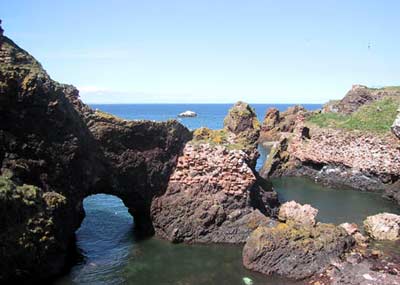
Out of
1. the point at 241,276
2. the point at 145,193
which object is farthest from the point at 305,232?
the point at 145,193

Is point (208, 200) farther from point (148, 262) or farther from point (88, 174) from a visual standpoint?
point (88, 174)

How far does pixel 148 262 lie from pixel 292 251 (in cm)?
870

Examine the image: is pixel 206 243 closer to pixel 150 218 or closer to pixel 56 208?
pixel 150 218

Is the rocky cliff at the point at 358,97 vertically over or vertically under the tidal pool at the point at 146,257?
over

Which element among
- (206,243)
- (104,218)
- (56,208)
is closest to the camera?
(56,208)

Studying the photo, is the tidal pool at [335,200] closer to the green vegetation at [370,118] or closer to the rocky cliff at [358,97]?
the green vegetation at [370,118]

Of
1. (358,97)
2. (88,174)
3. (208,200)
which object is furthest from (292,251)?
(358,97)

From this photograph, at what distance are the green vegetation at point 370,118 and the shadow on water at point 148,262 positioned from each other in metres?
29.3

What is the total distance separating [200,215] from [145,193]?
4.39 metres

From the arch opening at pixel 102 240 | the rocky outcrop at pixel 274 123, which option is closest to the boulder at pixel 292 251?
the arch opening at pixel 102 240

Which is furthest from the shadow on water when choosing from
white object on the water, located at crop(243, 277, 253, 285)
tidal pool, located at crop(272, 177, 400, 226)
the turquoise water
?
tidal pool, located at crop(272, 177, 400, 226)

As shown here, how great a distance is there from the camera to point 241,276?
24.4 m

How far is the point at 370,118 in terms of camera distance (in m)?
52.4

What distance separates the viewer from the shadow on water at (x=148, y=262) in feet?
78.5
